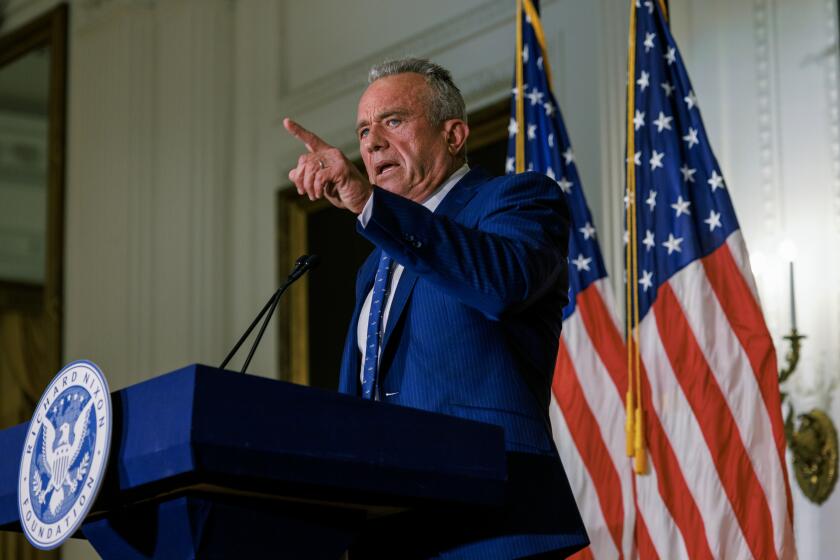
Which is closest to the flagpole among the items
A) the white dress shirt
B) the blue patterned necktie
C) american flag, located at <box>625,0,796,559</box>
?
american flag, located at <box>625,0,796,559</box>

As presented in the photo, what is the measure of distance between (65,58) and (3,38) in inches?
26.0

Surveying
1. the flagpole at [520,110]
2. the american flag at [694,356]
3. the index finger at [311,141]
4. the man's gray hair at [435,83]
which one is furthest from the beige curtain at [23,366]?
the index finger at [311,141]

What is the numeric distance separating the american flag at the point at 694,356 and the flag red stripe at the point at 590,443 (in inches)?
5.5

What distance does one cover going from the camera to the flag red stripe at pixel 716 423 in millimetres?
4246

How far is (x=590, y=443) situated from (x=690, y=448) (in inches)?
16.0

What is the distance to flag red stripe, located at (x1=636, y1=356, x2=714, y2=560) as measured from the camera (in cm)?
432

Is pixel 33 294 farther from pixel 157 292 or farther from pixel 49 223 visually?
pixel 157 292

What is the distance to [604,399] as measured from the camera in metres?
4.74

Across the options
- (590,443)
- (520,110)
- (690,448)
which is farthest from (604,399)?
(520,110)

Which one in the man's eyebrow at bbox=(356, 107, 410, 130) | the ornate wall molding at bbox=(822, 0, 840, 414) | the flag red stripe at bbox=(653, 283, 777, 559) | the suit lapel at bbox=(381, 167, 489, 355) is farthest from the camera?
the ornate wall molding at bbox=(822, 0, 840, 414)

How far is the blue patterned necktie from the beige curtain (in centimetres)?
610

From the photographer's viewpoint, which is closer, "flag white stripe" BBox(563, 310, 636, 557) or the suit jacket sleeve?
the suit jacket sleeve

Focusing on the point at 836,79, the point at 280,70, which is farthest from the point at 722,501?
the point at 280,70

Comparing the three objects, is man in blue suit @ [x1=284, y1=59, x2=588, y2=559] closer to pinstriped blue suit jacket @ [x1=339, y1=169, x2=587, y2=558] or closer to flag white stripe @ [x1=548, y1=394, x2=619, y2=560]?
pinstriped blue suit jacket @ [x1=339, y1=169, x2=587, y2=558]
